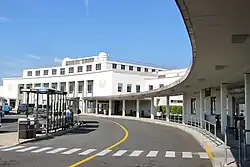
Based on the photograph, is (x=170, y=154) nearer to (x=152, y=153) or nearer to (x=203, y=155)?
(x=152, y=153)

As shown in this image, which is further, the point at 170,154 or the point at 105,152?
the point at 105,152

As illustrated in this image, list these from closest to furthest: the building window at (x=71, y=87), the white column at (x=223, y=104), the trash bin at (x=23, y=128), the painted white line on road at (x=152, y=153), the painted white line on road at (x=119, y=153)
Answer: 1. the painted white line on road at (x=119, y=153)
2. the painted white line on road at (x=152, y=153)
3. the trash bin at (x=23, y=128)
4. the white column at (x=223, y=104)
5. the building window at (x=71, y=87)

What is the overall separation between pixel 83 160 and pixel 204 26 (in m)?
6.30

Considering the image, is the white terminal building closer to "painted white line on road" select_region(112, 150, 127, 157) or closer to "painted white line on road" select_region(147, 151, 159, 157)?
"painted white line on road" select_region(147, 151, 159, 157)

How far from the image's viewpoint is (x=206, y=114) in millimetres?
34812

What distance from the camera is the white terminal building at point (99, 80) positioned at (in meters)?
75.6

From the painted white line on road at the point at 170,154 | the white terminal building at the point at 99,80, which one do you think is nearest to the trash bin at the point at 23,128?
the painted white line on road at the point at 170,154

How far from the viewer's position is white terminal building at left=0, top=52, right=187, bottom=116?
75.6m

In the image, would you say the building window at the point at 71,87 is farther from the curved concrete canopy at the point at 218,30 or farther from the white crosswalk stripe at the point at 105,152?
the curved concrete canopy at the point at 218,30

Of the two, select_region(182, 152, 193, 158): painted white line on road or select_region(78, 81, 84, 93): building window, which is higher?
select_region(78, 81, 84, 93): building window

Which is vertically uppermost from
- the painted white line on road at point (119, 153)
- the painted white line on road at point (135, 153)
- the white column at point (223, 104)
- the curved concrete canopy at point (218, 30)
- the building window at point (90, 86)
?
the building window at point (90, 86)

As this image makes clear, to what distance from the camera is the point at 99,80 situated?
7962cm

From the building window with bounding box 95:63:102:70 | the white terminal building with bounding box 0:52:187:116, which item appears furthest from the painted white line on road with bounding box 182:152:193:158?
the building window with bounding box 95:63:102:70

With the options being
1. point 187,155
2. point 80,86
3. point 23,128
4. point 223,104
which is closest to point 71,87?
point 80,86
